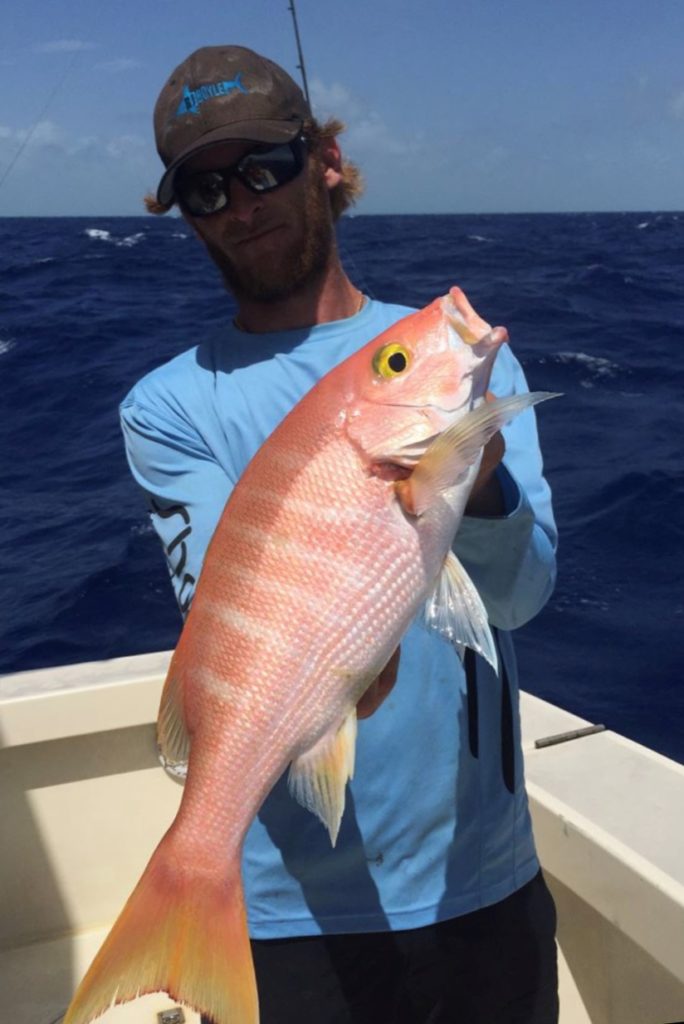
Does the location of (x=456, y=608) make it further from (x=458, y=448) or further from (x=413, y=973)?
(x=413, y=973)

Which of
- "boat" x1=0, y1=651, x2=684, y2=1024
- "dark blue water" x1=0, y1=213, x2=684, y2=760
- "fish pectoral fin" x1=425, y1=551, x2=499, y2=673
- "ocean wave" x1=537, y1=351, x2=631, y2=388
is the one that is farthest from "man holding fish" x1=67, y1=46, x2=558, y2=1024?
"ocean wave" x1=537, y1=351, x2=631, y2=388

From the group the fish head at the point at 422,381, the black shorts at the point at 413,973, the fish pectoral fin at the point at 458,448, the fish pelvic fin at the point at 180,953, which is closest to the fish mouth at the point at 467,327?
the fish head at the point at 422,381

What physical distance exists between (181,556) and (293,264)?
662 millimetres

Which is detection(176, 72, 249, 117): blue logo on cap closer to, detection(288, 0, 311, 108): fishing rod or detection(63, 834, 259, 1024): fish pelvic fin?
detection(288, 0, 311, 108): fishing rod

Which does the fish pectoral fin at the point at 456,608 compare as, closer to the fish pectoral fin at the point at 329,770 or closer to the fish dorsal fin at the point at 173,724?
the fish pectoral fin at the point at 329,770

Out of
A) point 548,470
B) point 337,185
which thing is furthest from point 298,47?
point 548,470

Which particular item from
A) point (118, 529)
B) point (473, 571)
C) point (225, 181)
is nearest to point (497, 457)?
point (473, 571)

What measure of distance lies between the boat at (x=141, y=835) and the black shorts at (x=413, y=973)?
1.35 ft

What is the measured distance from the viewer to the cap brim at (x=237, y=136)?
6.03 ft

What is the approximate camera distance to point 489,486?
61.0 inches

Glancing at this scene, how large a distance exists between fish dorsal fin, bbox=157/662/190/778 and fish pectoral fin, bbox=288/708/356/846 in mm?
204

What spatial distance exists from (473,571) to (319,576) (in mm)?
379

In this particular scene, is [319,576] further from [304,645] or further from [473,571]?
[473,571]

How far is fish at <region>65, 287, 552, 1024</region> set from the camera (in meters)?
1.37
